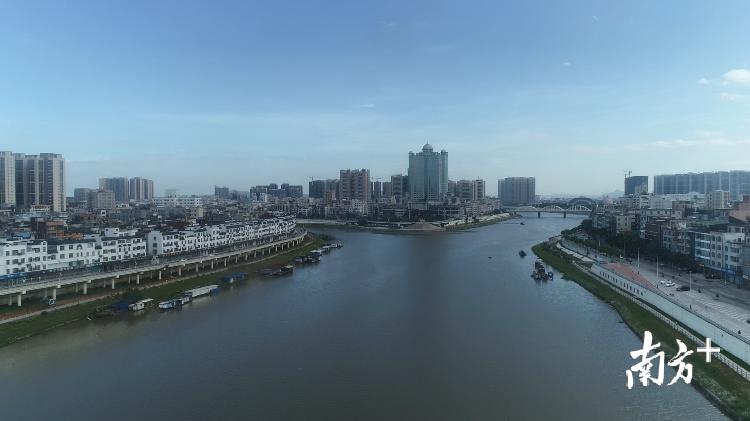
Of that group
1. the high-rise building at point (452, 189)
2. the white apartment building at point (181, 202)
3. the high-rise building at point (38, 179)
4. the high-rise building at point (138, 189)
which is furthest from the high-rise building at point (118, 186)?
the high-rise building at point (452, 189)

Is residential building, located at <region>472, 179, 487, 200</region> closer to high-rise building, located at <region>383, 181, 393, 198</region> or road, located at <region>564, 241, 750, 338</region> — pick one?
high-rise building, located at <region>383, 181, 393, 198</region>

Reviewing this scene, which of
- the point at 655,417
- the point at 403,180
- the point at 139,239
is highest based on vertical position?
the point at 403,180

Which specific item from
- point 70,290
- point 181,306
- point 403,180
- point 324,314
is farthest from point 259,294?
point 403,180

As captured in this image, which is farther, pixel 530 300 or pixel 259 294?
pixel 259 294

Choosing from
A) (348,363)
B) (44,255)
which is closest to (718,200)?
(348,363)

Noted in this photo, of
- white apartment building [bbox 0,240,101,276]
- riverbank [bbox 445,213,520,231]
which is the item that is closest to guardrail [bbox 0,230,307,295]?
white apartment building [bbox 0,240,101,276]

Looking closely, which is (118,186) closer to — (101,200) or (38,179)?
(101,200)

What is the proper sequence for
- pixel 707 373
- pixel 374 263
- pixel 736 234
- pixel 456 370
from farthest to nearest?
pixel 374 263 → pixel 736 234 → pixel 456 370 → pixel 707 373

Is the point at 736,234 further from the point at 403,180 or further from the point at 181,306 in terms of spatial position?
the point at 403,180
